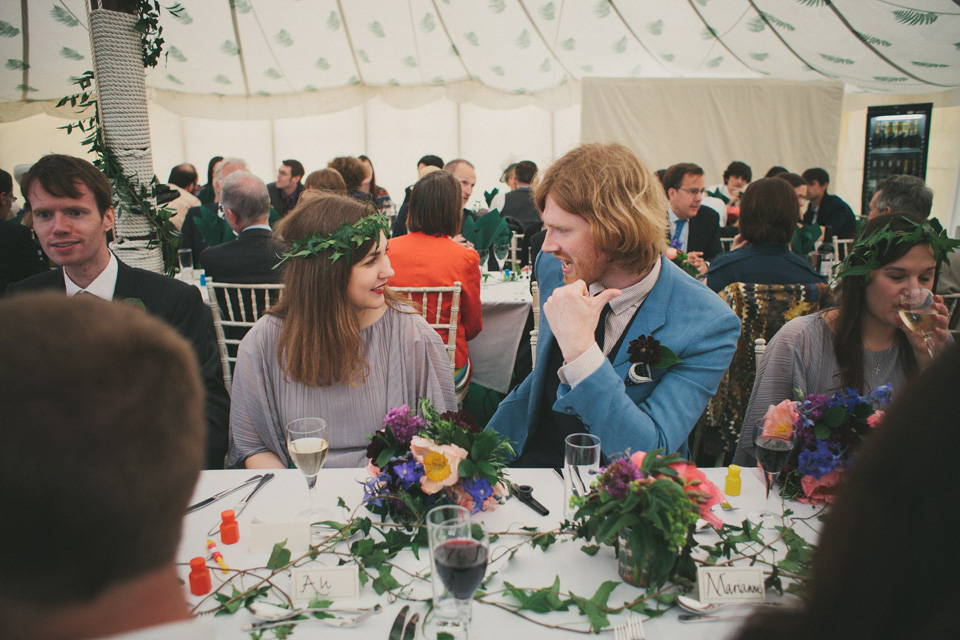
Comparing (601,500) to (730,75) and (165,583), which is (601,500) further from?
(730,75)

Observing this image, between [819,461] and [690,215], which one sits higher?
[690,215]

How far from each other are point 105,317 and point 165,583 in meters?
0.20

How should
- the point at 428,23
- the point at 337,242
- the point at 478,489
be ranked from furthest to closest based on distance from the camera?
the point at 428,23
the point at 337,242
the point at 478,489

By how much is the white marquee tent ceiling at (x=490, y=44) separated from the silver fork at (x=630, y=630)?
715cm

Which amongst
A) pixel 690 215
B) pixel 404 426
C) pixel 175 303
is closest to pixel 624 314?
pixel 404 426

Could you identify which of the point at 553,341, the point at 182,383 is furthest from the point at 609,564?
the point at 182,383

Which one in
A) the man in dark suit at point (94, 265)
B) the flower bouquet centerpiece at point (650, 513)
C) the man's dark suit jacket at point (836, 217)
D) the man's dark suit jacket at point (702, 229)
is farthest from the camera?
the man's dark suit jacket at point (836, 217)

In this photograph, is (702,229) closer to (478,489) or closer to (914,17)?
(914,17)

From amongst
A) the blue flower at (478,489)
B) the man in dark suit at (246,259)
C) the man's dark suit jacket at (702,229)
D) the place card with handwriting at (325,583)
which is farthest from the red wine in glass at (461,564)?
the man's dark suit jacket at (702,229)

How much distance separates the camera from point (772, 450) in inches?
50.9

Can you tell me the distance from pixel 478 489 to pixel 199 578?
537 mm

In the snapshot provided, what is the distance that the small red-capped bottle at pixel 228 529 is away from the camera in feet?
4.09

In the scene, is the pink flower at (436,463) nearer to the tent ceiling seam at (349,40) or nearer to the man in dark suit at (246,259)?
the man in dark suit at (246,259)

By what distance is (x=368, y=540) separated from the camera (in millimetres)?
1205
